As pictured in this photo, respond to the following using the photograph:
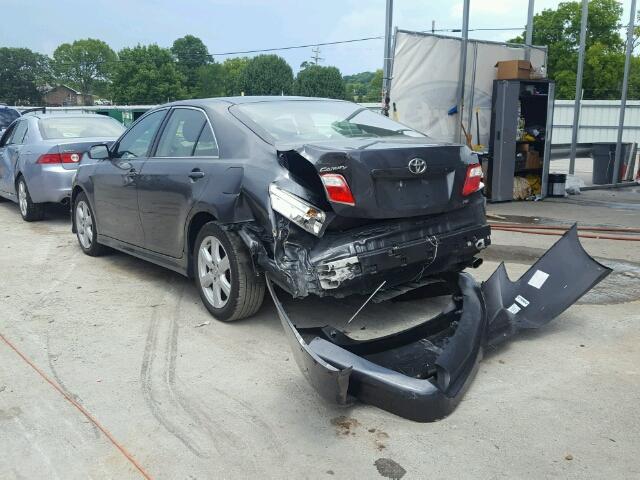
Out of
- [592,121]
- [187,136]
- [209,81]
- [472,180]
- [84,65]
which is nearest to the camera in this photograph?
[472,180]

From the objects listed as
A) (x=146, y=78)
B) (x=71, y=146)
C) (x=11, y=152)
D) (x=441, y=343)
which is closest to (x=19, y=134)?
(x=11, y=152)

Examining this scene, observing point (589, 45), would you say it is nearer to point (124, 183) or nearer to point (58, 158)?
point (58, 158)

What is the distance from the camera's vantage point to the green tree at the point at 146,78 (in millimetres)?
86438

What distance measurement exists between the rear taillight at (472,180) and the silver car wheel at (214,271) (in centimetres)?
177

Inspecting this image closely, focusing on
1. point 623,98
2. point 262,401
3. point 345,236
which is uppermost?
point 623,98

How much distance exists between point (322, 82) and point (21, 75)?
170 feet

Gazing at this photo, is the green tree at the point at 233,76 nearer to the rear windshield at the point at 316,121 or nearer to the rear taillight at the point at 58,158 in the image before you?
the rear taillight at the point at 58,158

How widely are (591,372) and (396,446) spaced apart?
1521mm

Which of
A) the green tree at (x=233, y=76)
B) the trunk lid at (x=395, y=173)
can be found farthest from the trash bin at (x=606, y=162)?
the green tree at (x=233, y=76)

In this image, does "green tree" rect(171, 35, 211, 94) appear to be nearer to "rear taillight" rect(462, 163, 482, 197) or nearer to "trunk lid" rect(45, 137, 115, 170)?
"trunk lid" rect(45, 137, 115, 170)

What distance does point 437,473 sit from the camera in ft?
9.24

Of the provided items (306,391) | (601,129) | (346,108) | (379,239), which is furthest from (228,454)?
(601,129)

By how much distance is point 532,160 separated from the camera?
40.6 feet

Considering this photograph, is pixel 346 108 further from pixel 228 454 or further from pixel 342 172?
pixel 228 454
